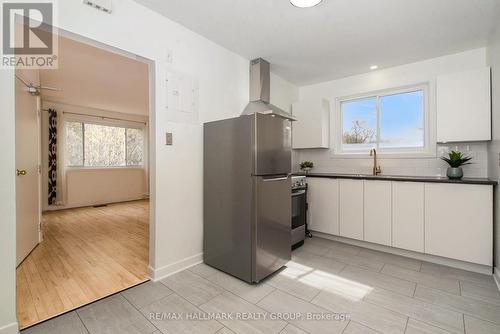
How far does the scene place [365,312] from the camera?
5.50 ft

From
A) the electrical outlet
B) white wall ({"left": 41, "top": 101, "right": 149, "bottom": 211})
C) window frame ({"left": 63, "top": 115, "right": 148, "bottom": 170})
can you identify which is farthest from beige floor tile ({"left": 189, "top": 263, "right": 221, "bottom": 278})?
window frame ({"left": 63, "top": 115, "right": 148, "bottom": 170})

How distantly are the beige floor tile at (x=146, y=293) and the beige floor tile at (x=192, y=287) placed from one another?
0.07 meters

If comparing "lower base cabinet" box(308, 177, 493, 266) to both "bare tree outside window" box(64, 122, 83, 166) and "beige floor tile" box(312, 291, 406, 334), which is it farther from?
"bare tree outside window" box(64, 122, 83, 166)

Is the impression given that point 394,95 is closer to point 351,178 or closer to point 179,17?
point 351,178

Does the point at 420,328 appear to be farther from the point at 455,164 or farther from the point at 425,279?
the point at 455,164

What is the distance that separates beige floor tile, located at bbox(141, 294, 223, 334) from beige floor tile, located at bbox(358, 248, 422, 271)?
207cm

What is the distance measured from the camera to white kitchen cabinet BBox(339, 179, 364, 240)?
9.78 ft

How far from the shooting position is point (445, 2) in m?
1.92

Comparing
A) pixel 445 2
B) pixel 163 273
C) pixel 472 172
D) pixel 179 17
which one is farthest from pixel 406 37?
pixel 163 273

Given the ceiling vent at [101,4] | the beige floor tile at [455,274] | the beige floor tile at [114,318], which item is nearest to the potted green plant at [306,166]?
the beige floor tile at [455,274]

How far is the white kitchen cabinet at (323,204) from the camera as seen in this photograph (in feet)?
10.5

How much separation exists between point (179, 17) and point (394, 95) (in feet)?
10.3

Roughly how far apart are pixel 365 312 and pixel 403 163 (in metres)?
2.34

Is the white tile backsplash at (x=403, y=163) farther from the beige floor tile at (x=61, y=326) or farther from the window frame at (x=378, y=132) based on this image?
the beige floor tile at (x=61, y=326)
